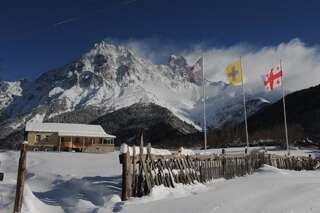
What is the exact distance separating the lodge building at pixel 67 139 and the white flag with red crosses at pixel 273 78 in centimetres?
3905

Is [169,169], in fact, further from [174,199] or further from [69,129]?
[69,129]

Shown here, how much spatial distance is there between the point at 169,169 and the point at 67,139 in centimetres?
5611

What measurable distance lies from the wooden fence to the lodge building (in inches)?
1908

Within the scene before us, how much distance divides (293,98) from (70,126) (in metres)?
130

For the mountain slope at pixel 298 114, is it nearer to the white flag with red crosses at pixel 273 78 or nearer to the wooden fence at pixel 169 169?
the white flag with red crosses at pixel 273 78

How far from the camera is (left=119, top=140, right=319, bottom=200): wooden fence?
42.8 ft

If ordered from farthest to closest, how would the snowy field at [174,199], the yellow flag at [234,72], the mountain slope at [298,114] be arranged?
1. the mountain slope at [298,114]
2. the yellow flag at [234,72]
3. the snowy field at [174,199]

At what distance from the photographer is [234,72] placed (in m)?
29.9

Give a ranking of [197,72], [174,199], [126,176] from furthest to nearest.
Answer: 1. [197,72]
2. [126,176]
3. [174,199]

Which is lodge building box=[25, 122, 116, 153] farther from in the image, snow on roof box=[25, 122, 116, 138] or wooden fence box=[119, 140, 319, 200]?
wooden fence box=[119, 140, 319, 200]

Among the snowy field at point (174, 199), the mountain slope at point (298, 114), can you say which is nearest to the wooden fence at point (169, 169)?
the snowy field at point (174, 199)

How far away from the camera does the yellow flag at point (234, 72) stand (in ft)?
97.5

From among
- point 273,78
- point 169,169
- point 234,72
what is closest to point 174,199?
point 169,169

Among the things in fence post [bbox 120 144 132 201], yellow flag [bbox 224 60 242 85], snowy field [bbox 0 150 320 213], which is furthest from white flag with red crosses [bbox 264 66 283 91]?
fence post [bbox 120 144 132 201]
